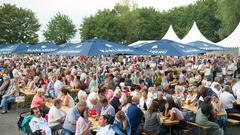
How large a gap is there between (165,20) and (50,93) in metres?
56.1

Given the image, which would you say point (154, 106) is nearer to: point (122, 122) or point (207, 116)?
point (122, 122)

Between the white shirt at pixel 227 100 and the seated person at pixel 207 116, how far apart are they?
2.11 meters

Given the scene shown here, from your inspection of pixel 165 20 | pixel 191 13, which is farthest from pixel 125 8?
pixel 191 13

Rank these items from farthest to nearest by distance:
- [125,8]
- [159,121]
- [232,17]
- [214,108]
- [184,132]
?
[125,8] → [232,17] → [184,132] → [214,108] → [159,121]

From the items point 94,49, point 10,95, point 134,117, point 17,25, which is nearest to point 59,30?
point 17,25

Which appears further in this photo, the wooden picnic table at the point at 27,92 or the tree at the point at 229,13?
the tree at the point at 229,13

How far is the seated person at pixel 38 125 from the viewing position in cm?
820

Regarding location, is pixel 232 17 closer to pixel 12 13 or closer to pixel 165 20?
pixel 165 20

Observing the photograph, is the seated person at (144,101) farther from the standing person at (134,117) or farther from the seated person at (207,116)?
the seated person at (207,116)

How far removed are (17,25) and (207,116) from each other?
58.1 metres

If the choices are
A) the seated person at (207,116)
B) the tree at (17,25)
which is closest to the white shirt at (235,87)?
the seated person at (207,116)

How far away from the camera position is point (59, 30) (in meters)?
67.6

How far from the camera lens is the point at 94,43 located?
12125 mm

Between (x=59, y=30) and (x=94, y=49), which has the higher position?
(x=59, y=30)
